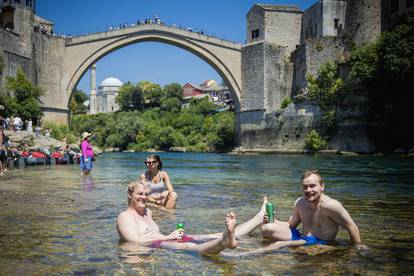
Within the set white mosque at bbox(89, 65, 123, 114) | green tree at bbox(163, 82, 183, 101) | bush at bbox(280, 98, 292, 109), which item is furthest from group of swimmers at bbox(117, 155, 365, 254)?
white mosque at bbox(89, 65, 123, 114)

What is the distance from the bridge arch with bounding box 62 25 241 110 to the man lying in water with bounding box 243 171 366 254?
103 feet

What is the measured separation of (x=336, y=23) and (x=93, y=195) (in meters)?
29.6

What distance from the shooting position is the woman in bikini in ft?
21.1

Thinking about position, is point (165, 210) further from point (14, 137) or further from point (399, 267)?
point (14, 137)

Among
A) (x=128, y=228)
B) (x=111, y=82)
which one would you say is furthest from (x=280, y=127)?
(x=111, y=82)

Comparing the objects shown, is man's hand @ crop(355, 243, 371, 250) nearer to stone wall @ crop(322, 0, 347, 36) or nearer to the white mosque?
stone wall @ crop(322, 0, 347, 36)

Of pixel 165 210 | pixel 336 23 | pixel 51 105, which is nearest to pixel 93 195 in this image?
pixel 165 210

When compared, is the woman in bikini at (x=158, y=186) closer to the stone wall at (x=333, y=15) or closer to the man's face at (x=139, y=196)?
the man's face at (x=139, y=196)

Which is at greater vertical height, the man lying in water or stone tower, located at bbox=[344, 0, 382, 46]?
stone tower, located at bbox=[344, 0, 382, 46]

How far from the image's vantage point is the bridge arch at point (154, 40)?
34125 mm

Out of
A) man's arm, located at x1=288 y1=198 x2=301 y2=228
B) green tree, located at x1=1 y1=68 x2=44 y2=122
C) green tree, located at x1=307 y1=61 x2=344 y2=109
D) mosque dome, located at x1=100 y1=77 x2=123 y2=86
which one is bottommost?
man's arm, located at x1=288 y1=198 x2=301 y2=228

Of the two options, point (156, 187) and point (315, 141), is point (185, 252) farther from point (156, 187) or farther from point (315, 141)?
point (315, 141)

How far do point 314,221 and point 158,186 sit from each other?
9.33ft

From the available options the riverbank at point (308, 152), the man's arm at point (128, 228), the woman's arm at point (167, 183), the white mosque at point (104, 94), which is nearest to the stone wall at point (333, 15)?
the riverbank at point (308, 152)
